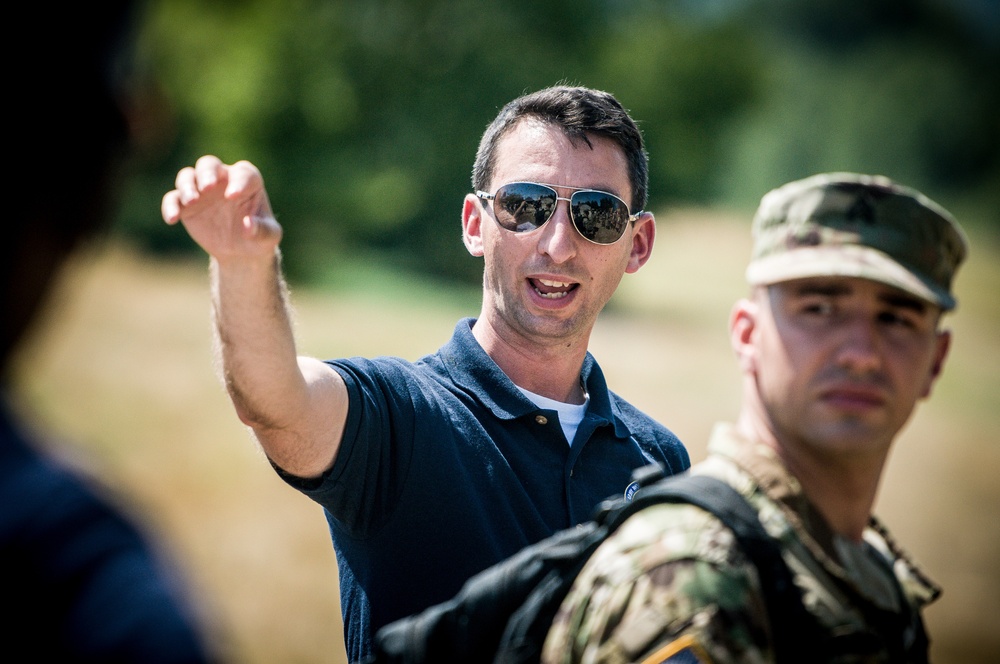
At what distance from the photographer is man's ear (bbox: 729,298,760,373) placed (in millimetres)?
2309

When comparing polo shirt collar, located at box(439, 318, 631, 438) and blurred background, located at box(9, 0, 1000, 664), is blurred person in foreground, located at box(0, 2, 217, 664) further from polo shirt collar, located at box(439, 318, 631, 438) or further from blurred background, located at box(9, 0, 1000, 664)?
polo shirt collar, located at box(439, 318, 631, 438)

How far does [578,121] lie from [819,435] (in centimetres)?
153

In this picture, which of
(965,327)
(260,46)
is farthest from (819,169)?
(260,46)

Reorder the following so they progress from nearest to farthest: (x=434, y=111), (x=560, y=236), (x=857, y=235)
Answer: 1. (x=857, y=235)
2. (x=560, y=236)
3. (x=434, y=111)

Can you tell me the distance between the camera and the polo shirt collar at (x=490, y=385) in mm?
3031

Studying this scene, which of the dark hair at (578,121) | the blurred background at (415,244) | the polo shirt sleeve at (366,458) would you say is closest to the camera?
the polo shirt sleeve at (366,458)

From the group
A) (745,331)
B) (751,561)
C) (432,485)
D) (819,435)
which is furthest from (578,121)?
(751,561)

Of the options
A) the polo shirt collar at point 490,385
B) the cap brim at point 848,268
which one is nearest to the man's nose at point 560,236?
the polo shirt collar at point 490,385

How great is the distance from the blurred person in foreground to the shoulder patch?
0.90m

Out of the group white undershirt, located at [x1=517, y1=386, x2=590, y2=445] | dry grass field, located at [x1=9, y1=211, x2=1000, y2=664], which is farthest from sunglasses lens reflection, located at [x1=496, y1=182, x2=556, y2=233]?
dry grass field, located at [x1=9, y1=211, x2=1000, y2=664]

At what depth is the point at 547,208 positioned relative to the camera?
3.22 meters

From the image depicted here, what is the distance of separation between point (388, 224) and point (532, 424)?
106ft

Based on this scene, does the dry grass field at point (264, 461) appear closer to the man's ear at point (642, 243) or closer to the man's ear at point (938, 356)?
the man's ear at point (938, 356)

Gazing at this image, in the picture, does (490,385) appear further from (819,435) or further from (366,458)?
(819,435)
